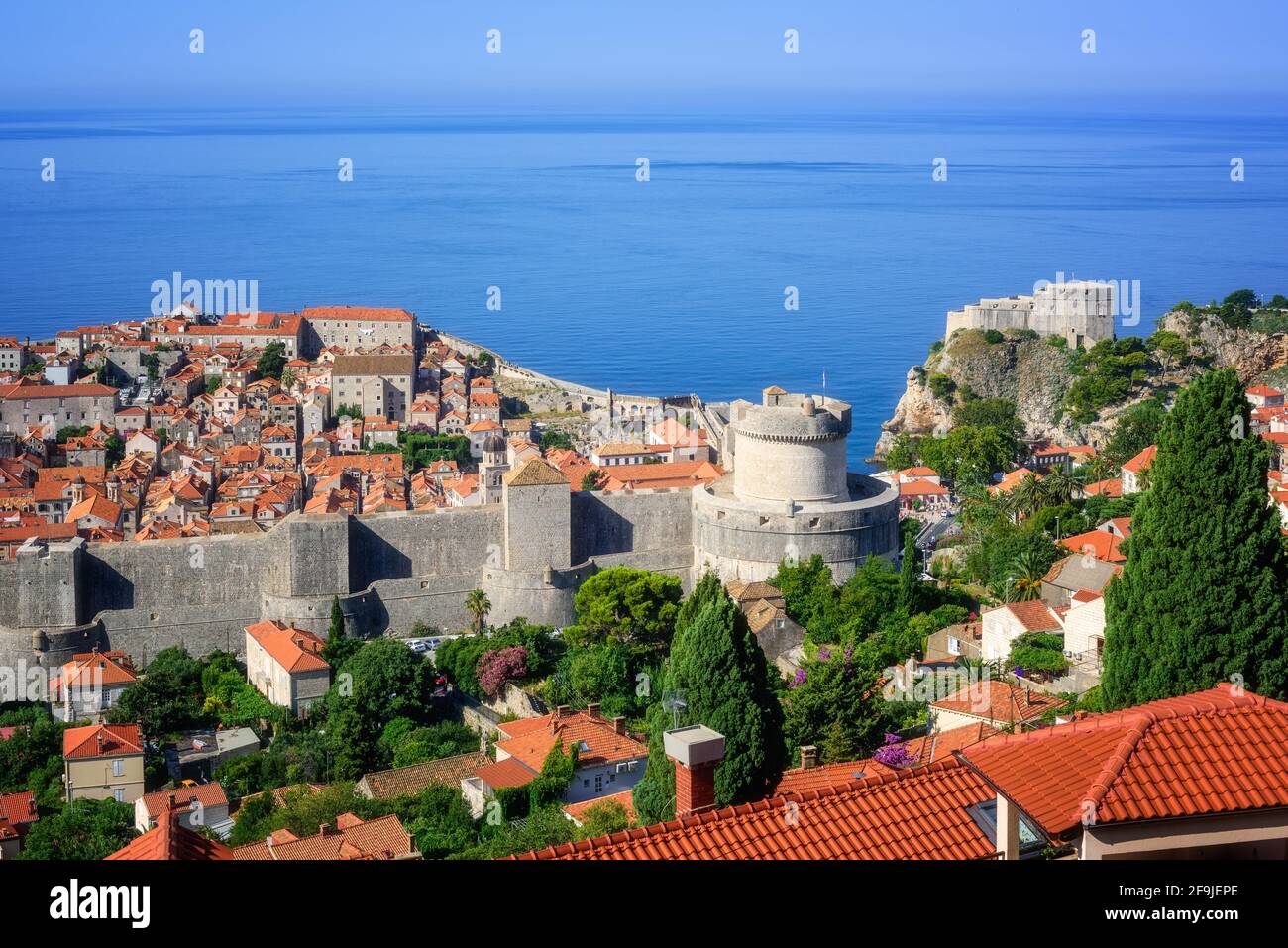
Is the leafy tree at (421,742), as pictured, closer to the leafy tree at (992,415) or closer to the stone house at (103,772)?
the stone house at (103,772)

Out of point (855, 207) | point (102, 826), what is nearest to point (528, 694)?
point (102, 826)

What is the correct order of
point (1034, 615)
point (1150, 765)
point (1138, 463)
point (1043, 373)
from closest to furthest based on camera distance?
point (1150, 765) < point (1034, 615) < point (1138, 463) < point (1043, 373)

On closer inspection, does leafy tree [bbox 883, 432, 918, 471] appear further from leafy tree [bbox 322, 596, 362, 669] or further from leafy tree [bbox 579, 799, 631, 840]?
leafy tree [bbox 579, 799, 631, 840]

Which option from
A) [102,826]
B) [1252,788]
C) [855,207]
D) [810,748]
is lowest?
[102,826]

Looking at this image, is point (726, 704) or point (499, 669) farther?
point (499, 669)

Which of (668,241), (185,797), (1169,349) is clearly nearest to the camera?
(185,797)

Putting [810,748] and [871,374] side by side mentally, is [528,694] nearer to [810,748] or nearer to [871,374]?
[810,748]

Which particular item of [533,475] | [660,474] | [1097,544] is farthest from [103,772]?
[660,474]

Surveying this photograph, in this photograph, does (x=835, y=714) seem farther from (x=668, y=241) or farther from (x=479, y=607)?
(x=668, y=241)
